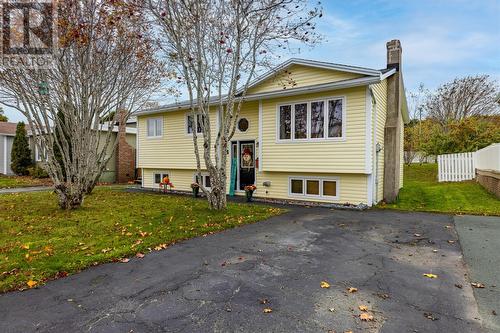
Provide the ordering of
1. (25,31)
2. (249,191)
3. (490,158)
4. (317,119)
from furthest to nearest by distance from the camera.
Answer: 1. (249,191)
2. (490,158)
3. (317,119)
4. (25,31)

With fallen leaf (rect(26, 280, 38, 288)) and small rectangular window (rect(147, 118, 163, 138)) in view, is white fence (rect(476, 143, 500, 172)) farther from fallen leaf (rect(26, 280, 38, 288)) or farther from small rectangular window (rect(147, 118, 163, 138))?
small rectangular window (rect(147, 118, 163, 138))

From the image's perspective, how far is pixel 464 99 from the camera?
30016mm

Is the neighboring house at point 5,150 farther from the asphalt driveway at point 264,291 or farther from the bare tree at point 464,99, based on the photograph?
the bare tree at point 464,99

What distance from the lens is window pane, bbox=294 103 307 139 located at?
37.1 ft

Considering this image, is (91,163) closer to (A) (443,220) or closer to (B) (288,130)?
(B) (288,130)

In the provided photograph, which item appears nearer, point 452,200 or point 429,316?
point 429,316

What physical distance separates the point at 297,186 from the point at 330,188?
1.34 meters

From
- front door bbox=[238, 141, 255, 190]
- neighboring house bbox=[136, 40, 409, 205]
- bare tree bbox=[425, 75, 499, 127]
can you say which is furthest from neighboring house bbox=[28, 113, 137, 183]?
bare tree bbox=[425, 75, 499, 127]

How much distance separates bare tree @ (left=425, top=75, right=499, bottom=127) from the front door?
924 inches

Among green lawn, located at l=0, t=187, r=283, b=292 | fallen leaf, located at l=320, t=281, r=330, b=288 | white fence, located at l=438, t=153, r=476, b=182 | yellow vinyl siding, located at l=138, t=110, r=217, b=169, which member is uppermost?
yellow vinyl siding, located at l=138, t=110, r=217, b=169

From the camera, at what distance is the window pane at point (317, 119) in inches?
430

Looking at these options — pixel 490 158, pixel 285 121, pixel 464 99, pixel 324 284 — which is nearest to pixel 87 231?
pixel 324 284

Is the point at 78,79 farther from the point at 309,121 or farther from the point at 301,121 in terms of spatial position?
the point at 309,121

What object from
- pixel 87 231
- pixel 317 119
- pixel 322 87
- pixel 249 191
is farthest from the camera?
pixel 249 191
